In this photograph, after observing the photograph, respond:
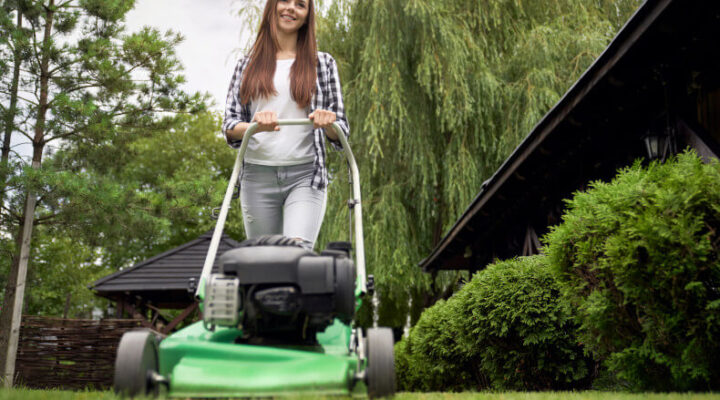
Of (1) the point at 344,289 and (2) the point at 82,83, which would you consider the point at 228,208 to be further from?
(2) the point at 82,83

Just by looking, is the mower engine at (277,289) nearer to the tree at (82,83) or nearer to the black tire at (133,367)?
the black tire at (133,367)

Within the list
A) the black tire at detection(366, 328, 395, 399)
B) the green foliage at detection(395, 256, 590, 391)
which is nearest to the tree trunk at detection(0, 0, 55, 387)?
the green foliage at detection(395, 256, 590, 391)

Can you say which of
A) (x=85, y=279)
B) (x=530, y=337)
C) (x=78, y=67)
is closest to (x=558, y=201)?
(x=530, y=337)

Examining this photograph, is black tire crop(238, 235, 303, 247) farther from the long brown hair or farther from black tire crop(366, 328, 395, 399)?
the long brown hair

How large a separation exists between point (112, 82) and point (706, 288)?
992cm

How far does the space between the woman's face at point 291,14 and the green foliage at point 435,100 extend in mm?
7439

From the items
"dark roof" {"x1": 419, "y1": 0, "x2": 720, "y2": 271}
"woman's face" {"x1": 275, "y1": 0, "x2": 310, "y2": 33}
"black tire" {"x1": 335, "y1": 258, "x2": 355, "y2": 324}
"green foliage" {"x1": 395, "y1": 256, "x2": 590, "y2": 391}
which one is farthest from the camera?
"green foliage" {"x1": 395, "y1": 256, "x2": 590, "y2": 391}

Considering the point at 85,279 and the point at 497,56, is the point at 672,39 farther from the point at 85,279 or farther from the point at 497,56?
the point at 85,279

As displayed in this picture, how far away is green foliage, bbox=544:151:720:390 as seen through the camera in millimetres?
3102

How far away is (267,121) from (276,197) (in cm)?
43

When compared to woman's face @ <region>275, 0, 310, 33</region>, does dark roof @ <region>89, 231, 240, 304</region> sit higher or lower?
lower

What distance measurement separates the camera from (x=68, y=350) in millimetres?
12578

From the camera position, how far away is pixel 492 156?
11734mm

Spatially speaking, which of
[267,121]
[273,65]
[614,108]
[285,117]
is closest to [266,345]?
[267,121]
